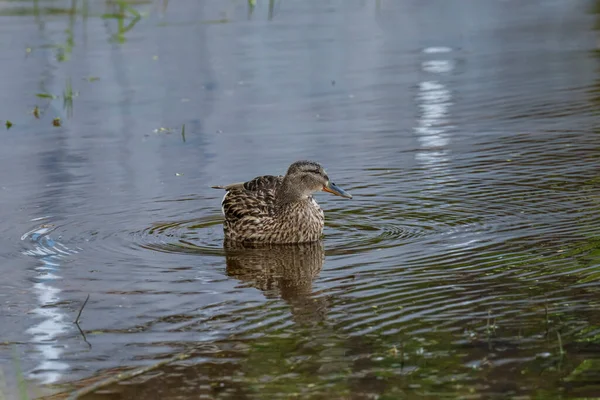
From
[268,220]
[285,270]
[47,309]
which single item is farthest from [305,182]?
[47,309]

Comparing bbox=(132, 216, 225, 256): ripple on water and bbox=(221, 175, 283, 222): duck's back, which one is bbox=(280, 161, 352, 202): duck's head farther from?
bbox=(132, 216, 225, 256): ripple on water

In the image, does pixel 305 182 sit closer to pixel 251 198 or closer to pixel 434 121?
pixel 251 198

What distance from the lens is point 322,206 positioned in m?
10.9

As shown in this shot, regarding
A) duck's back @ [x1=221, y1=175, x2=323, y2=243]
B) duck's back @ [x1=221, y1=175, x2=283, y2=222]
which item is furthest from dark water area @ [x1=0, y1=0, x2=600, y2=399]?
duck's back @ [x1=221, y1=175, x2=283, y2=222]

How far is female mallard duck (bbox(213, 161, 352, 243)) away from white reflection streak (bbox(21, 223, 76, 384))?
1.42 m

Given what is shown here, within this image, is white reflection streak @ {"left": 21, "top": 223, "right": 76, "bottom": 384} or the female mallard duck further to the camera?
the female mallard duck

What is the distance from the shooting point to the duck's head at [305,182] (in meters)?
9.90

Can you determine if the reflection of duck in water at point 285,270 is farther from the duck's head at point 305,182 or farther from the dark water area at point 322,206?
the duck's head at point 305,182

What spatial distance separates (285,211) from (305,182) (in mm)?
317

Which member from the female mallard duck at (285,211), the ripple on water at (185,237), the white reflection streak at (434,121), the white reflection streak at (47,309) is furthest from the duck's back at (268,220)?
the white reflection streak at (434,121)

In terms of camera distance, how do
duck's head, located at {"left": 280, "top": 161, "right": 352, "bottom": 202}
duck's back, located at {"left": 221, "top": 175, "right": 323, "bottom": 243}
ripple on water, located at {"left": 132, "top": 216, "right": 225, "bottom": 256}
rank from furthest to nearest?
duck's head, located at {"left": 280, "top": 161, "right": 352, "bottom": 202}, duck's back, located at {"left": 221, "top": 175, "right": 323, "bottom": 243}, ripple on water, located at {"left": 132, "top": 216, "right": 225, "bottom": 256}

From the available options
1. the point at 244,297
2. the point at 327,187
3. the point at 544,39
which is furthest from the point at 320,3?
the point at 244,297

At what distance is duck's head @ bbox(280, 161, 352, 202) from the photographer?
9.90 meters

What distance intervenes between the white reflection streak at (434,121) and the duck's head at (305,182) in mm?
1364
